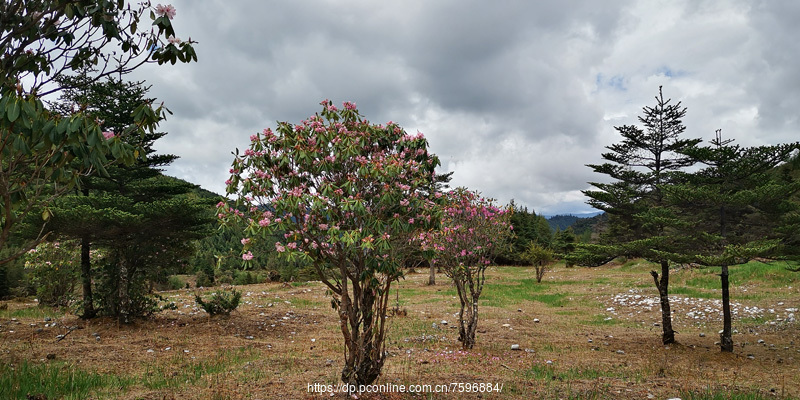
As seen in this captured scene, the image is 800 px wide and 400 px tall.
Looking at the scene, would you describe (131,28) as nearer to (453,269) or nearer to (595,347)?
(453,269)

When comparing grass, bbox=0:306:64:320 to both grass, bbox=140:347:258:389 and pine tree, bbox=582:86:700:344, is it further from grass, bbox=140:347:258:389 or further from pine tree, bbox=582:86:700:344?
pine tree, bbox=582:86:700:344

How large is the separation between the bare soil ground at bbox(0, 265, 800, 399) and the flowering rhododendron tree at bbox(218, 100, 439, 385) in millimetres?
1573

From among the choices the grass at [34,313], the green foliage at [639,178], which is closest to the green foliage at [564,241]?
the green foliage at [639,178]

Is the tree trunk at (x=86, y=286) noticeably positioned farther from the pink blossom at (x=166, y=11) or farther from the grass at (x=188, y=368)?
the pink blossom at (x=166, y=11)

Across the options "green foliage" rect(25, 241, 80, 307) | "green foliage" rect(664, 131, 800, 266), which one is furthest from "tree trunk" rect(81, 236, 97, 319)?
"green foliage" rect(664, 131, 800, 266)

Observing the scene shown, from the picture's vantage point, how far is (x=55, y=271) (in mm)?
15484

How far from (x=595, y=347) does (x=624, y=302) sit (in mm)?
9319

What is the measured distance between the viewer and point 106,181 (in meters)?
12.4

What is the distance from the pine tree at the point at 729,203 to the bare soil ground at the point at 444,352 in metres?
2.48

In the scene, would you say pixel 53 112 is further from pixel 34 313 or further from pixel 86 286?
pixel 34 313

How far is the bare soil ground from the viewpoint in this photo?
20.2ft

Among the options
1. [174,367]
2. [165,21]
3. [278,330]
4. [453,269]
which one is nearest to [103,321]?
[278,330]

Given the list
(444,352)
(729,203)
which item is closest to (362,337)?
(444,352)

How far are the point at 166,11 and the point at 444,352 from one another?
316 inches
